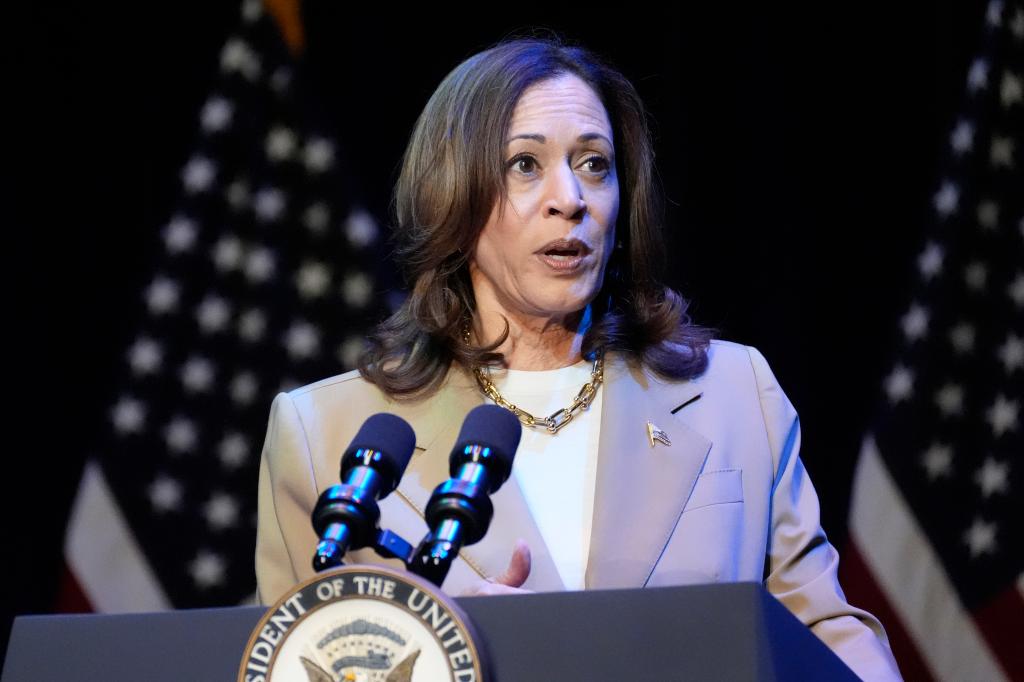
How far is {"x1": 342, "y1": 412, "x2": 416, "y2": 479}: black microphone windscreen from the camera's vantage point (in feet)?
3.63

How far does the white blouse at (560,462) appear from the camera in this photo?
1.81 m

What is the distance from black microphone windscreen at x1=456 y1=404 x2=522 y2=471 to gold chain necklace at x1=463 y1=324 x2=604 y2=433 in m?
0.77

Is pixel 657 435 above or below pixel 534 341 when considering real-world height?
below

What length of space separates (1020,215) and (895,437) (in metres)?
0.67

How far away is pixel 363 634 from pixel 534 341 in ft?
3.62

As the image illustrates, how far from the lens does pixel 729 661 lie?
1.02m

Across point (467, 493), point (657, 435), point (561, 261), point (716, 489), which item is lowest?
point (467, 493)

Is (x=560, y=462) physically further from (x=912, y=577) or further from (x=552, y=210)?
(x=912, y=577)

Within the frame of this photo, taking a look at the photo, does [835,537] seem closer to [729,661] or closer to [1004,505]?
[1004,505]

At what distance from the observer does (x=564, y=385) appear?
203cm

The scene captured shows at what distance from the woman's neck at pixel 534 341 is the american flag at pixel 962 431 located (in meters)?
1.34

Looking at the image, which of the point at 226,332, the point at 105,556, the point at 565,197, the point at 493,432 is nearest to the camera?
the point at 493,432

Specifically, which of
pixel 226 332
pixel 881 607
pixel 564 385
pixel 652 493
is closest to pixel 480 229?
pixel 564 385

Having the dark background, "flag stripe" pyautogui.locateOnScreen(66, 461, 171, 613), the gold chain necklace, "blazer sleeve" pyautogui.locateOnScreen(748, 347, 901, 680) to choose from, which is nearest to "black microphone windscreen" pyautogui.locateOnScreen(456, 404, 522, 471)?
"blazer sleeve" pyautogui.locateOnScreen(748, 347, 901, 680)
